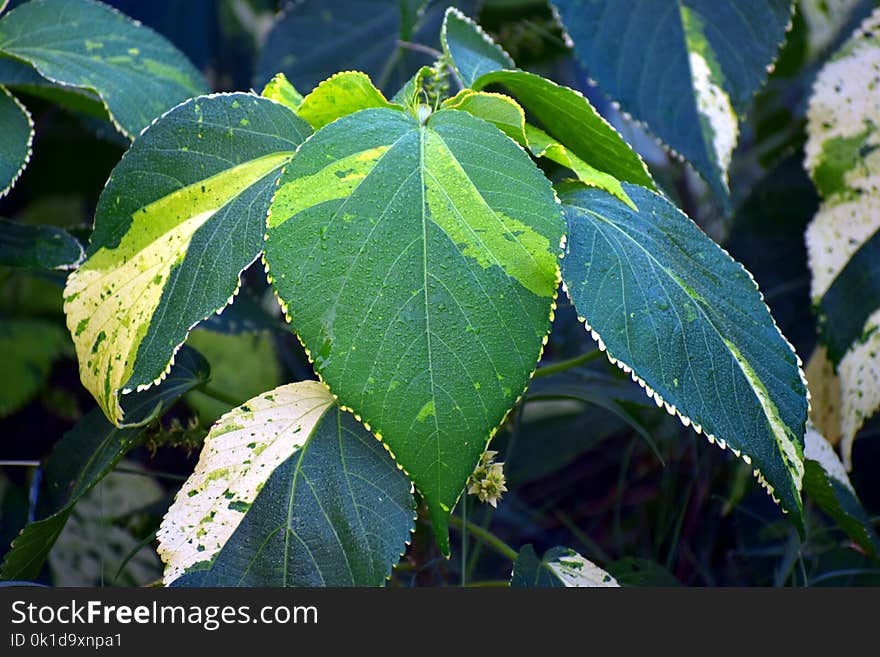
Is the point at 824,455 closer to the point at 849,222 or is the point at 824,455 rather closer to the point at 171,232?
the point at 849,222

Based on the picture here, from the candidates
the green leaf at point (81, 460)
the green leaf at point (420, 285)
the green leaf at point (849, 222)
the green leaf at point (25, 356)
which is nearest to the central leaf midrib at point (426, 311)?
the green leaf at point (420, 285)

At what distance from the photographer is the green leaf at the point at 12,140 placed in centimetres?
64

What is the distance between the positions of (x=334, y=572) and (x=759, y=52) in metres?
0.57

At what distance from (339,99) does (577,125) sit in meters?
0.16

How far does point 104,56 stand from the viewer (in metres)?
0.75

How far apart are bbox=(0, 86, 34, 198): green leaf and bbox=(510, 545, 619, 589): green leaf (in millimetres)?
435

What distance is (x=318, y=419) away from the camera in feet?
1.92

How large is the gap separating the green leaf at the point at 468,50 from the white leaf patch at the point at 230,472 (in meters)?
0.25

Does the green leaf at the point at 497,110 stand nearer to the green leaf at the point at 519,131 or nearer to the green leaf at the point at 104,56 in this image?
the green leaf at the point at 519,131

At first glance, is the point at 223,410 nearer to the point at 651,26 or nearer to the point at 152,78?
the point at 152,78

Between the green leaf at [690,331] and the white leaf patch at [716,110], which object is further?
the white leaf patch at [716,110]

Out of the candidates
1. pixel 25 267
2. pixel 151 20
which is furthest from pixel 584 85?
pixel 25 267

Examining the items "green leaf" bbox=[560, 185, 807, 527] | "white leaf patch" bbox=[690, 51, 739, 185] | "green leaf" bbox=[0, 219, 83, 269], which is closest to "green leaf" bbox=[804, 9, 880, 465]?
"white leaf patch" bbox=[690, 51, 739, 185]

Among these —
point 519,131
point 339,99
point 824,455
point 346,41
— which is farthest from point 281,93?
point 824,455
